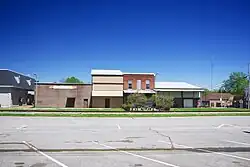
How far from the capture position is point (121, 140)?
42.0 ft

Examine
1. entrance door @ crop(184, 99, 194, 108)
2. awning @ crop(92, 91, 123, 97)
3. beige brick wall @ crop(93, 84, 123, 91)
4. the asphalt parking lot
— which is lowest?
the asphalt parking lot

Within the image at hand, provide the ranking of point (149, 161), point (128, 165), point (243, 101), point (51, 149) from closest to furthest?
1. point (128, 165)
2. point (149, 161)
3. point (51, 149)
4. point (243, 101)

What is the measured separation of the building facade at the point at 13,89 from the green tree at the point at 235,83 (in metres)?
79.5

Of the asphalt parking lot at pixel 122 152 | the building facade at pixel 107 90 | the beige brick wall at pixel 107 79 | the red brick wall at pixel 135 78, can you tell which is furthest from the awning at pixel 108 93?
the asphalt parking lot at pixel 122 152

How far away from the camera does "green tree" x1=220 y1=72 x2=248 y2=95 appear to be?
364ft

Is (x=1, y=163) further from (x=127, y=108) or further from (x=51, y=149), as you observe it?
(x=127, y=108)

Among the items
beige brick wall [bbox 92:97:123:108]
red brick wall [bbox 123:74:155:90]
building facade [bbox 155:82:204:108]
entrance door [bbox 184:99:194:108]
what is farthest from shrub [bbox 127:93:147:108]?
entrance door [bbox 184:99:194:108]

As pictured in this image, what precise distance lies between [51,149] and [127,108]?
106 ft

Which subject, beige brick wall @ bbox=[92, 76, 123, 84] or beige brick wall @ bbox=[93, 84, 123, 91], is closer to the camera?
beige brick wall @ bbox=[93, 84, 123, 91]

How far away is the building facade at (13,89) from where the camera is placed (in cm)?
5631

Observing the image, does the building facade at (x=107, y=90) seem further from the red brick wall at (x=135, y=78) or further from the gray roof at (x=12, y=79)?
the gray roof at (x=12, y=79)

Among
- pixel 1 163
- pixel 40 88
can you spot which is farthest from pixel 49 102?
pixel 1 163

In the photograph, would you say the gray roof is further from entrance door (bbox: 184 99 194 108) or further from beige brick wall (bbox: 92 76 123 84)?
entrance door (bbox: 184 99 194 108)

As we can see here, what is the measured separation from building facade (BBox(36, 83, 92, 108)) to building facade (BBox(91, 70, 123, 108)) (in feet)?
4.75
